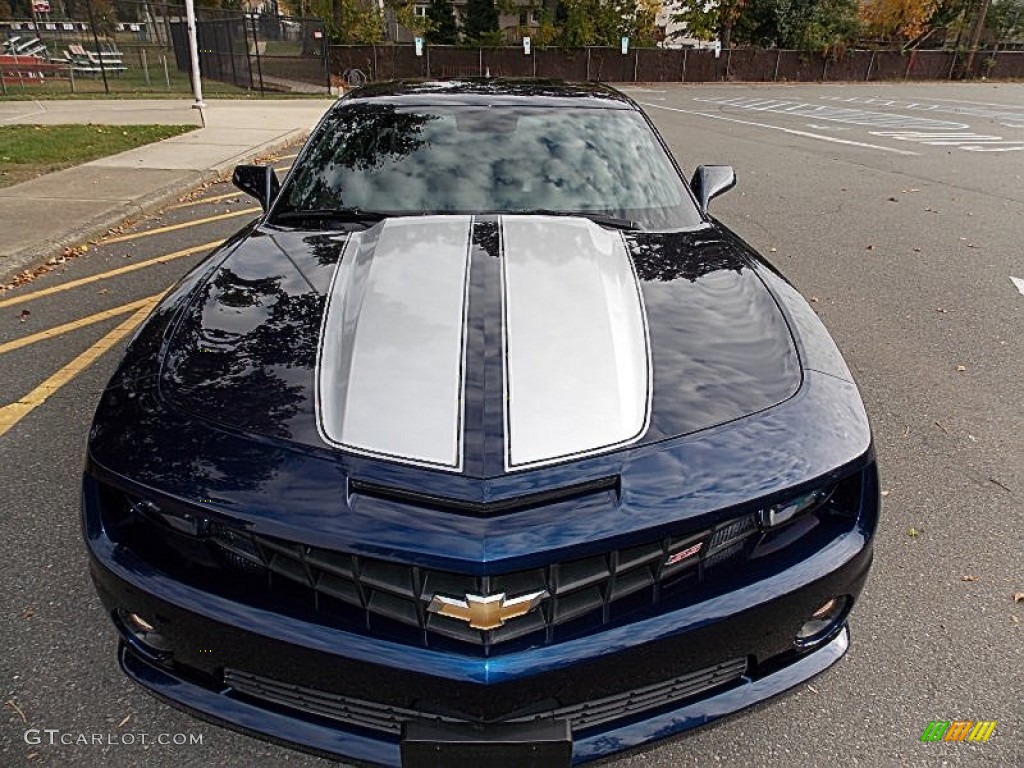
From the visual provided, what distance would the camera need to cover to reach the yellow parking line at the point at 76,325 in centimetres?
416

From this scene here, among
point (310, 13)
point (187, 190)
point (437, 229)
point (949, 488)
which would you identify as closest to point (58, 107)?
point (187, 190)

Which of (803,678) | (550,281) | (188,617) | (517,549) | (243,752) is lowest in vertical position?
(243,752)

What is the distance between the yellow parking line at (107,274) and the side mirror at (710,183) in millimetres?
4225

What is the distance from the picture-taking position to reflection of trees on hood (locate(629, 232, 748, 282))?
7.70ft

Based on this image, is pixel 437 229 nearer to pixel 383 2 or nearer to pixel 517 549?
pixel 517 549

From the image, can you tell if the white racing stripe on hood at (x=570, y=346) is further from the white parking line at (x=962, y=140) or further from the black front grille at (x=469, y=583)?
the white parking line at (x=962, y=140)

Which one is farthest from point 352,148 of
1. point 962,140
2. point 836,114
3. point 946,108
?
point 946,108

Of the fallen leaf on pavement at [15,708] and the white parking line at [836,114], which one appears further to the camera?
the white parking line at [836,114]

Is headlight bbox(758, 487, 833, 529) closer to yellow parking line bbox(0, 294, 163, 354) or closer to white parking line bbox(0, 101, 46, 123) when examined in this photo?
yellow parking line bbox(0, 294, 163, 354)

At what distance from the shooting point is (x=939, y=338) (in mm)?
4465

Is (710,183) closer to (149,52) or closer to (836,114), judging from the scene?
(836,114)

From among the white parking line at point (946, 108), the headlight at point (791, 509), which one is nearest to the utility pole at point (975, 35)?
the white parking line at point (946, 108)

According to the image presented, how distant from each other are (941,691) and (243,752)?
1895mm

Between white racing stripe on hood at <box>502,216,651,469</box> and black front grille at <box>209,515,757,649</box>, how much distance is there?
0.24m
